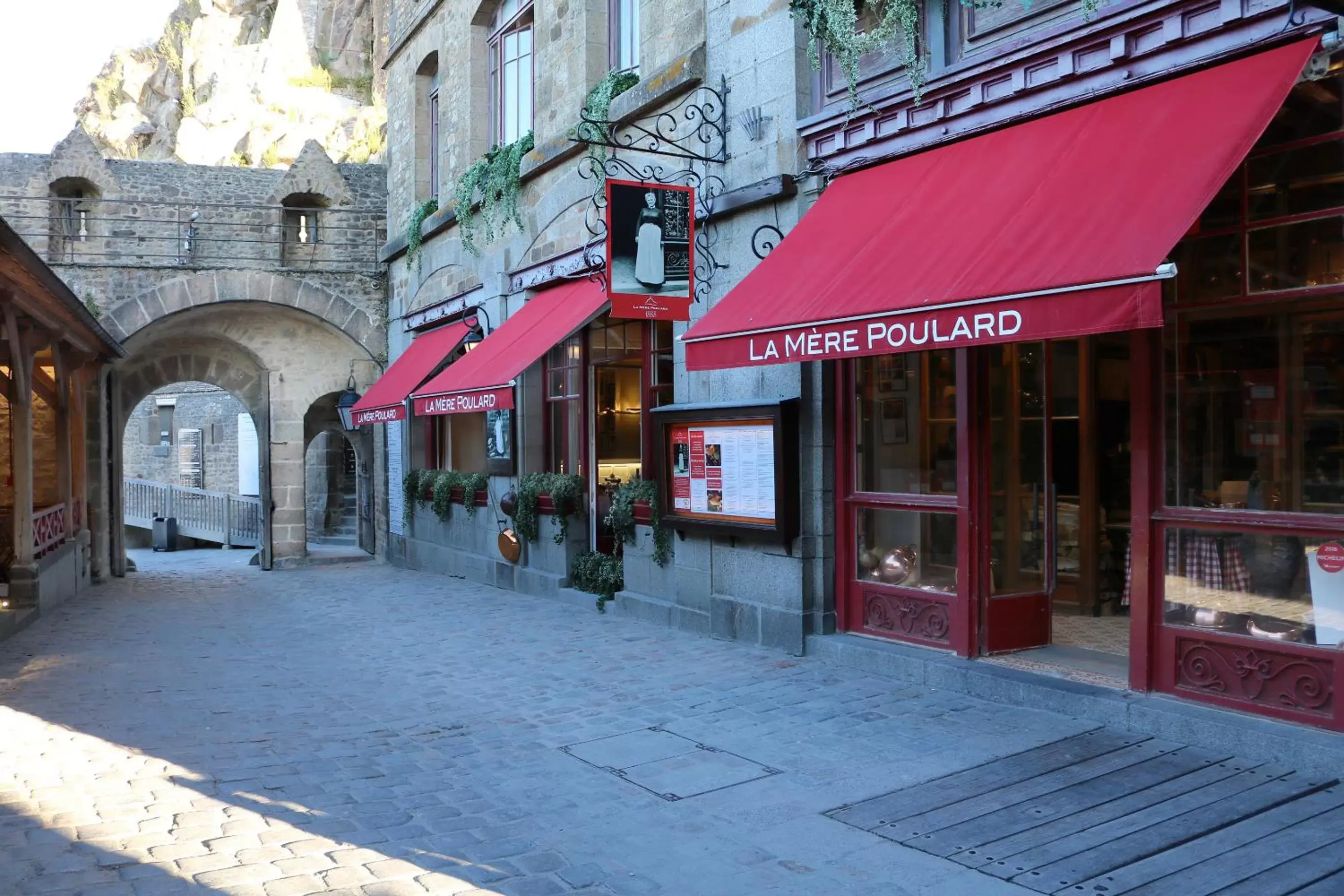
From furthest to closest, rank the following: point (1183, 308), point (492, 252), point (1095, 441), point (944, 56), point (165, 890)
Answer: point (492, 252)
point (1095, 441)
point (944, 56)
point (1183, 308)
point (165, 890)

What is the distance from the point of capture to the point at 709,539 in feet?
27.6

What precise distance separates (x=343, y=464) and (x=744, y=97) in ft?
58.9

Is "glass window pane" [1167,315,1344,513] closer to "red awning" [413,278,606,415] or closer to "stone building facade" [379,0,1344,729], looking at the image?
"stone building facade" [379,0,1344,729]

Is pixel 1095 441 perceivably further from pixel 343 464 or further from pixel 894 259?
pixel 343 464

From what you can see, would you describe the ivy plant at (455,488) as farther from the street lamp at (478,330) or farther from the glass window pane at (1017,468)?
the glass window pane at (1017,468)

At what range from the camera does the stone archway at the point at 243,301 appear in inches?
599

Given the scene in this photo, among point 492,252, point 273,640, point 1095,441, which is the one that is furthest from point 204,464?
point 1095,441

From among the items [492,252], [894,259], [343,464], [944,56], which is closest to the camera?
[894,259]

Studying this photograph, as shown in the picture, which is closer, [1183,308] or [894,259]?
[1183,308]

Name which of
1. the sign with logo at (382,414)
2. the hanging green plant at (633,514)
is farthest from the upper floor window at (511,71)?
the hanging green plant at (633,514)

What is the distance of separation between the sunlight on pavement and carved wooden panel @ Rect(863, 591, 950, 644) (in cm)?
359

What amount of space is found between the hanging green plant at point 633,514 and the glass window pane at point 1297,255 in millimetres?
4844

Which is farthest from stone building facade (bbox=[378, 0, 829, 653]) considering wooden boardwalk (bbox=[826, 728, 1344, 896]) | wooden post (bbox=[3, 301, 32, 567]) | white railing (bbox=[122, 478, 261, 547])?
white railing (bbox=[122, 478, 261, 547])

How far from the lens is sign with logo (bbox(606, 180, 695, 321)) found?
795 centimetres
